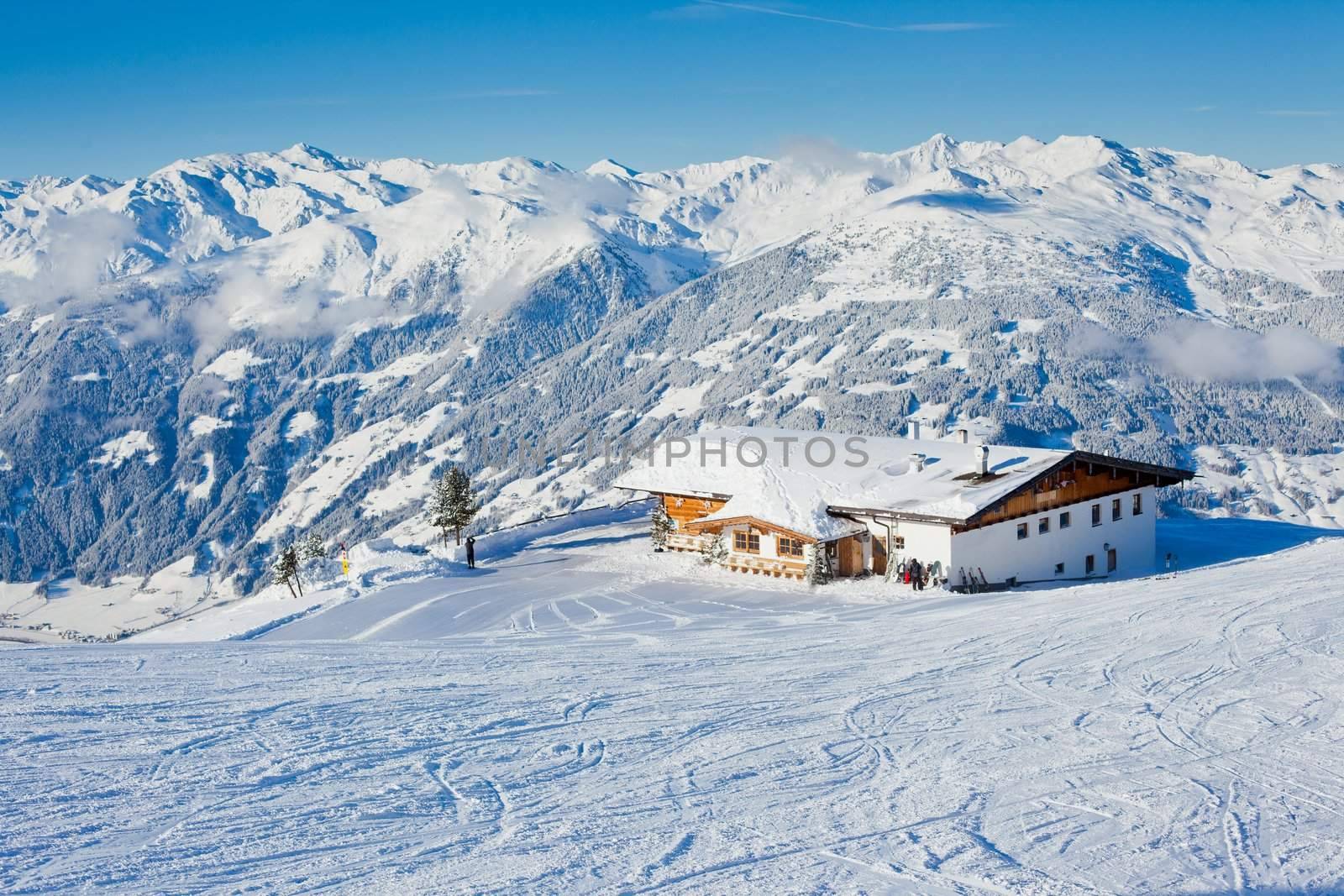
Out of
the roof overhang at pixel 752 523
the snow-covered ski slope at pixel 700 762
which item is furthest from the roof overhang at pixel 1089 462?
the snow-covered ski slope at pixel 700 762

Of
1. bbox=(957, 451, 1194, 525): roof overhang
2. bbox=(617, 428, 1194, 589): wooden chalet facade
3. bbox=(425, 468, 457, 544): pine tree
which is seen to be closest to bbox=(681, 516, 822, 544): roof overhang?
bbox=(617, 428, 1194, 589): wooden chalet facade

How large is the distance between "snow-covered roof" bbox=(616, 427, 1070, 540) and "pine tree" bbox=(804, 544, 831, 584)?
47 cm

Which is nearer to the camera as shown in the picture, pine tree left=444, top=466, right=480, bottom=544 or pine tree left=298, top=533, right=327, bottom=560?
pine tree left=444, top=466, right=480, bottom=544

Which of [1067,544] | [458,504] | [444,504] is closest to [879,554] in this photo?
[1067,544]

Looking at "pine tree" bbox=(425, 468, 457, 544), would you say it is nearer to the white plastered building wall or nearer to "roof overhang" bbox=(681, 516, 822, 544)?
"roof overhang" bbox=(681, 516, 822, 544)

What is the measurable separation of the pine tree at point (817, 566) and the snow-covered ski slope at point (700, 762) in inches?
367

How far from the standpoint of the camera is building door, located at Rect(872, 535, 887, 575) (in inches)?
1217

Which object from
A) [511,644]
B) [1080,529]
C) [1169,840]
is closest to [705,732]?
[1169,840]

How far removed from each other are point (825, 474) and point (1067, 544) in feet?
25.6

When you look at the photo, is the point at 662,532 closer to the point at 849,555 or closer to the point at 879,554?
the point at 849,555

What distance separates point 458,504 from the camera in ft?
133

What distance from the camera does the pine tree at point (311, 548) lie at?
138ft

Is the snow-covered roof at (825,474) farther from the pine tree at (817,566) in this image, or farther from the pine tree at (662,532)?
the pine tree at (662,532)

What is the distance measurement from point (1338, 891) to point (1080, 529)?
2693 centimetres
